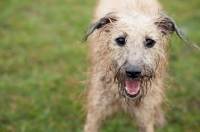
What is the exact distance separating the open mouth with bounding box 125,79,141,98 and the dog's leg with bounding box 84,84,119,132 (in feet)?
1.36

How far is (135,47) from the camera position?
3.90 meters

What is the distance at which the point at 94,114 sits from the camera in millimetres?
4492

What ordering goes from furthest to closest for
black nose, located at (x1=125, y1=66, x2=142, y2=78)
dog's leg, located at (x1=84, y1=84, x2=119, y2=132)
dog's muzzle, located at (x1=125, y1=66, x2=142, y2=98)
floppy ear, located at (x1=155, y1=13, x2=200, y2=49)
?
dog's leg, located at (x1=84, y1=84, x2=119, y2=132) < floppy ear, located at (x1=155, y1=13, x2=200, y2=49) < dog's muzzle, located at (x1=125, y1=66, x2=142, y2=98) < black nose, located at (x1=125, y1=66, x2=142, y2=78)

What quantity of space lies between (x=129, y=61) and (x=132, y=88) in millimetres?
393

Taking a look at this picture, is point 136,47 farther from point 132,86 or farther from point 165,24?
point 165,24

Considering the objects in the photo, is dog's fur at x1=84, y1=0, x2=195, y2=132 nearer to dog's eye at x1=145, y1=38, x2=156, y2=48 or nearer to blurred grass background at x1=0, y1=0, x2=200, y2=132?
dog's eye at x1=145, y1=38, x2=156, y2=48

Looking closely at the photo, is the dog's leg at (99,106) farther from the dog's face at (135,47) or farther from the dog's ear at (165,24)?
the dog's ear at (165,24)

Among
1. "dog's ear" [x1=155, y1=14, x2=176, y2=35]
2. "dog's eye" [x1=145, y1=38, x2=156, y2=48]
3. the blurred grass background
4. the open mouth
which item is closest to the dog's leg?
the open mouth

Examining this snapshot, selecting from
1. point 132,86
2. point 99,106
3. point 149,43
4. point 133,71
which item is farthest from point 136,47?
point 99,106

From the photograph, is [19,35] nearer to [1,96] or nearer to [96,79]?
[1,96]

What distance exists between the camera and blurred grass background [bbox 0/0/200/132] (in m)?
5.33

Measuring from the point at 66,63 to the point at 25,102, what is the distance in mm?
1307

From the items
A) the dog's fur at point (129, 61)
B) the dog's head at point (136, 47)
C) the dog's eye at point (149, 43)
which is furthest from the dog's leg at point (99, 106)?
the dog's eye at point (149, 43)

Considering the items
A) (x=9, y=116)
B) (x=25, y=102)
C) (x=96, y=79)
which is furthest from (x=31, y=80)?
(x=96, y=79)
